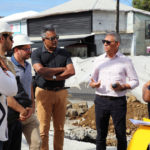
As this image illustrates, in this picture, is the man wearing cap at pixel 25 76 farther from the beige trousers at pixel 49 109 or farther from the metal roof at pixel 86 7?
the metal roof at pixel 86 7

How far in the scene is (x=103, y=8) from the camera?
91.2 feet

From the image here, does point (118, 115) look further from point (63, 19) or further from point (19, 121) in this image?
point (63, 19)

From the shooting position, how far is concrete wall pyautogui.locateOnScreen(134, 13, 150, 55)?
92.2ft

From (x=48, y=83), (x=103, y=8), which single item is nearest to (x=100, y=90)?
(x=48, y=83)

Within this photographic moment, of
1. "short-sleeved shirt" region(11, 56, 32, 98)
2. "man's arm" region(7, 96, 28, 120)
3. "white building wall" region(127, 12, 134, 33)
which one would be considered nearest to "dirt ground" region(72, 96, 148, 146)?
"short-sleeved shirt" region(11, 56, 32, 98)

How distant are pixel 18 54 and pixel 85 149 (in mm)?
2390

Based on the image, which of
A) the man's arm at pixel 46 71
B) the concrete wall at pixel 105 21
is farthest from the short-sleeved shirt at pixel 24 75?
the concrete wall at pixel 105 21

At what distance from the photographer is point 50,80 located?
4.48 metres

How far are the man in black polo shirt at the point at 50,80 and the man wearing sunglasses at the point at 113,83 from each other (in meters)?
0.49

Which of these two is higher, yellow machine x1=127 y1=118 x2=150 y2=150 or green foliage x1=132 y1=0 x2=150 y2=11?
green foliage x1=132 y1=0 x2=150 y2=11

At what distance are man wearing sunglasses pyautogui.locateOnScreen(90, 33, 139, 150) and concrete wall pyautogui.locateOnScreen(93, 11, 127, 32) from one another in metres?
23.1

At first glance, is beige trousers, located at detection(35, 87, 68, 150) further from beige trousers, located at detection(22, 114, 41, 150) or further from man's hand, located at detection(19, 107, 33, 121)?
man's hand, located at detection(19, 107, 33, 121)

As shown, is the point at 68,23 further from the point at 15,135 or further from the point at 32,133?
the point at 15,135

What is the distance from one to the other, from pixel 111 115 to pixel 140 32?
25164 millimetres
